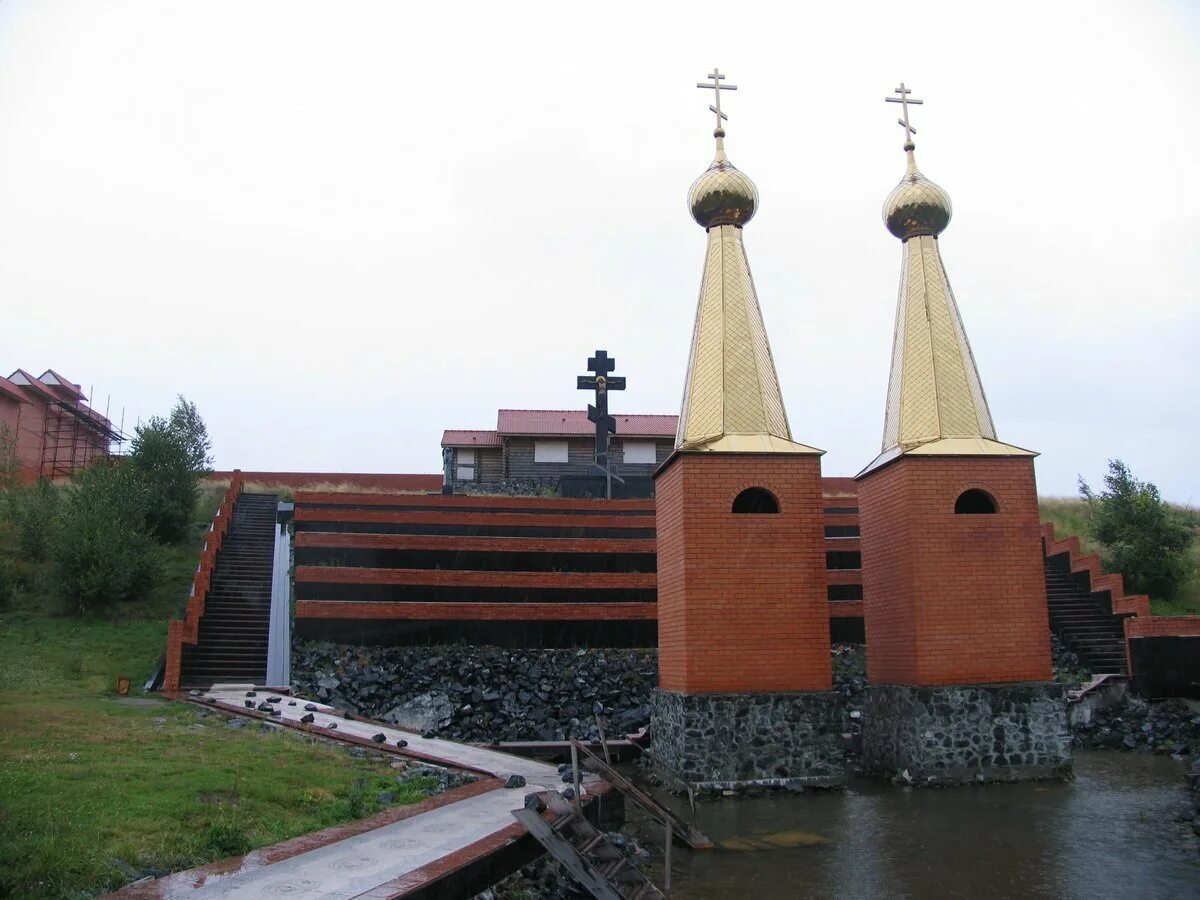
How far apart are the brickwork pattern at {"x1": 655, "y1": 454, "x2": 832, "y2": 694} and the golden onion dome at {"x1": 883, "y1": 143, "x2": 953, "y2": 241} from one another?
4.76m

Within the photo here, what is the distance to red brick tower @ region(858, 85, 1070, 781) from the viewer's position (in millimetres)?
12562

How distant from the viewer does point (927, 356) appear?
14.5 metres

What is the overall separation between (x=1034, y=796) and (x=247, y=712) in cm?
1029

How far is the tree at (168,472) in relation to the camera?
23688mm

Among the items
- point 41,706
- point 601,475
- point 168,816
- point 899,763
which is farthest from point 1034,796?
point 601,475

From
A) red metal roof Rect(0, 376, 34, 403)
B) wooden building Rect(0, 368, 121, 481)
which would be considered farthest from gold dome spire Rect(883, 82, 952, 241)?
red metal roof Rect(0, 376, 34, 403)

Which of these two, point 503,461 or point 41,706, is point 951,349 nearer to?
point 41,706

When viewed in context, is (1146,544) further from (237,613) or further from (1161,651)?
(237,613)

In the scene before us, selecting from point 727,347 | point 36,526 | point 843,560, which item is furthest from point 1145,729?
point 36,526

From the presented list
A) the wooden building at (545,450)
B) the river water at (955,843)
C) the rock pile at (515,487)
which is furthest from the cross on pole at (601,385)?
the river water at (955,843)

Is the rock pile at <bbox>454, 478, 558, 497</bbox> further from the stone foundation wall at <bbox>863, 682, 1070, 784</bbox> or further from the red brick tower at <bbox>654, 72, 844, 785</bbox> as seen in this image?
the stone foundation wall at <bbox>863, 682, 1070, 784</bbox>

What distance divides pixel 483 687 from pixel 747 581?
6138mm

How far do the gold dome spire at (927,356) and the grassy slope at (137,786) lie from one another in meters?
8.49

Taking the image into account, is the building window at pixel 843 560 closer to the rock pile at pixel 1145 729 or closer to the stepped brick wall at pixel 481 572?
the stepped brick wall at pixel 481 572
